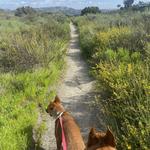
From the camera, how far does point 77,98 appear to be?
10.5m

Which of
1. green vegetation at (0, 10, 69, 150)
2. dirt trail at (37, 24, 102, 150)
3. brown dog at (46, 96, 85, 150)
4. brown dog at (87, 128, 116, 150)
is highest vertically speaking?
brown dog at (87, 128, 116, 150)

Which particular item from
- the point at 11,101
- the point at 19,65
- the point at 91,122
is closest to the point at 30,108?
the point at 11,101

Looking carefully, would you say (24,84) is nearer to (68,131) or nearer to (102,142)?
(68,131)

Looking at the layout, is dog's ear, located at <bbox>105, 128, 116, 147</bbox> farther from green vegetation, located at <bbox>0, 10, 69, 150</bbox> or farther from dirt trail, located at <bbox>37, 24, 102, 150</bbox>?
dirt trail, located at <bbox>37, 24, 102, 150</bbox>

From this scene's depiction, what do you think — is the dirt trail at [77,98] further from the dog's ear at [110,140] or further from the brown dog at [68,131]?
the dog's ear at [110,140]

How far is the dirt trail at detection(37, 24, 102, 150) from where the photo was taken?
25.2ft

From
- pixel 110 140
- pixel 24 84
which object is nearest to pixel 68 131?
pixel 110 140

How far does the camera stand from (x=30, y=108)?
328 inches

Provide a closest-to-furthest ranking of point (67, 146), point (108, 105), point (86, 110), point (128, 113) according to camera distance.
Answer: point (67, 146), point (128, 113), point (108, 105), point (86, 110)

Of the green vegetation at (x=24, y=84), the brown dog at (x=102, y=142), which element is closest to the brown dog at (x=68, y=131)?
the green vegetation at (x=24, y=84)

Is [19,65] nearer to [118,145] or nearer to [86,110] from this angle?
[86,110]

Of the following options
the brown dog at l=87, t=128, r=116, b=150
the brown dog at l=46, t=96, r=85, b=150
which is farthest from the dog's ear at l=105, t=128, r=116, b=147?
the brown dog at l=46, t=96, r=85, b=150

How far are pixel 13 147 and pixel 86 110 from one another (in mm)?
3259

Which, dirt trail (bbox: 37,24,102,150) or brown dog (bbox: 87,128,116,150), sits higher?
brown dog (bbox: 87,128,116,150)
